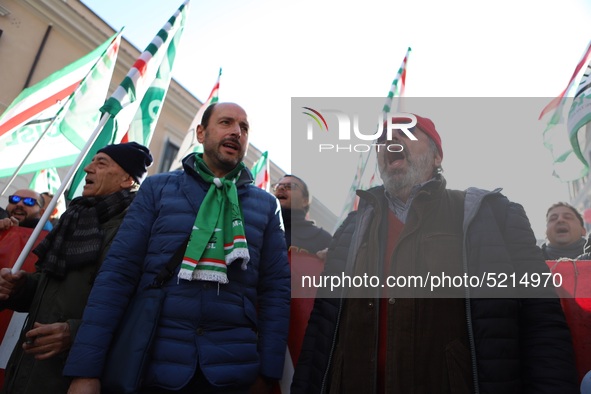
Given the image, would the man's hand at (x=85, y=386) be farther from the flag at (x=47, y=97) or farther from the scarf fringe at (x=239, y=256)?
the flag at (x=47, y=97)

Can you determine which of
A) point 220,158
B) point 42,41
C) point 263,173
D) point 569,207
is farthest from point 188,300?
point 42,41

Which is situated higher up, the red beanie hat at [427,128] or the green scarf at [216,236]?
the red beanie hat at [427,128]

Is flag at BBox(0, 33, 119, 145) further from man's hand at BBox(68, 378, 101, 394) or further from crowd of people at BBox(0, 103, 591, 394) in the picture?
man's hand at BBox(68, 378, 101, 394)

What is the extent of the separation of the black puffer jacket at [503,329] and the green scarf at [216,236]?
0.49m

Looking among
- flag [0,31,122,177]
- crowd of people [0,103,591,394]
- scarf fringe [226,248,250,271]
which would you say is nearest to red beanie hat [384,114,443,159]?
crowd of people [0,103,591,394]

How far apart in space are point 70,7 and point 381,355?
1274cm

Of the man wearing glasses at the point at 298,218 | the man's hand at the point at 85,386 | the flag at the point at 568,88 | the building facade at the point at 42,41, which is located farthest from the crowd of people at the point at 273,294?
the building facade at the point at 42,41

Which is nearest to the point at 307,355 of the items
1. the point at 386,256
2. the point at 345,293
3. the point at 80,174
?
the point at 345,293

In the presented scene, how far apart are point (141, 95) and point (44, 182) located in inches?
205

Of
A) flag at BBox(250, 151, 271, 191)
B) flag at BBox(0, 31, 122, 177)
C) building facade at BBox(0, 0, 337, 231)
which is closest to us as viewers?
flag at BBox(0, 31, 122, 177)

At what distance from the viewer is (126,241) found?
168 centimetres

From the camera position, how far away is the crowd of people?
1.35m

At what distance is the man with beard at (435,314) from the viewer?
129 centimetres

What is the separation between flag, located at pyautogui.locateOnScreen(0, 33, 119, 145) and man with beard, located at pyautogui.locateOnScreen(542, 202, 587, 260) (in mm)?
5219
